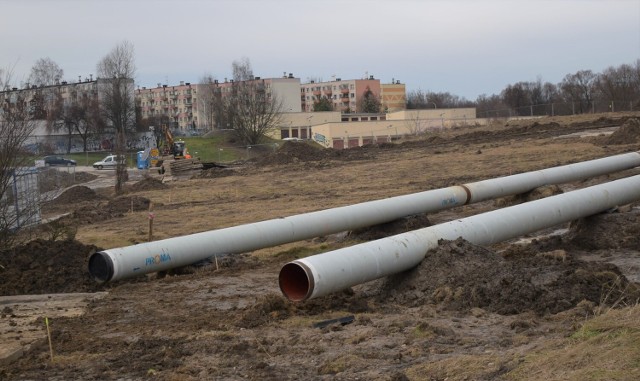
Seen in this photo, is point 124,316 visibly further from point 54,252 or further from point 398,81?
point 398,81

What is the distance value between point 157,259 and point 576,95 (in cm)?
8337

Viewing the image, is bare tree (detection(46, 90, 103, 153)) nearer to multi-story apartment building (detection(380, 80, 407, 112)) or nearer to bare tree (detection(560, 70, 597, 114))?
bare tree (detection(560, 70, 597, 114))

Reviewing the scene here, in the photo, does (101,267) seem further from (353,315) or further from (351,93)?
(351,93)

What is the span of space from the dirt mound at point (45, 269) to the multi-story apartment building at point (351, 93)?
119791mm

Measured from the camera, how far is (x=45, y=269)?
14766 millimetres

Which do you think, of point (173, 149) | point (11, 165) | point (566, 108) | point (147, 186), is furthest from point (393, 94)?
point (11, 165)

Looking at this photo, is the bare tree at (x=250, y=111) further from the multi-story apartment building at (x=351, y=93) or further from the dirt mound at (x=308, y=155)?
the multi-story apartment building at (x=351, y=93)

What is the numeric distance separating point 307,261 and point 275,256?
20.4ft

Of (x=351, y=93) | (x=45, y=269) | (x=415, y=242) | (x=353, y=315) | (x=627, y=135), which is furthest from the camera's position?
(x=351, y=93)

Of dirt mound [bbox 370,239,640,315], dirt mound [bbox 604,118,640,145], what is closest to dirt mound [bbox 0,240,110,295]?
dirt mound [bbox 370,239,640,315]

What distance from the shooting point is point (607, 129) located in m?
41.2

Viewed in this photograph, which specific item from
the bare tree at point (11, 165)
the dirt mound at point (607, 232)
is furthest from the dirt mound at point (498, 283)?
the bare tree at point (11, 165)

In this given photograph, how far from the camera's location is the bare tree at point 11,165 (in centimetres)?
1598

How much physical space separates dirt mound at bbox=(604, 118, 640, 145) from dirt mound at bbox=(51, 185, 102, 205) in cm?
2335
